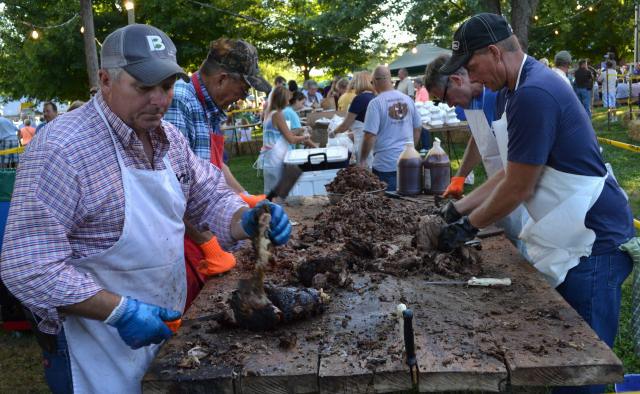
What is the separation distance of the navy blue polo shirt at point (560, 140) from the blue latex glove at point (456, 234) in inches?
21.3

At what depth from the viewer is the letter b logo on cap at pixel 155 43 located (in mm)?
2285

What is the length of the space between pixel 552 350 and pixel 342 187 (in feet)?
10.3

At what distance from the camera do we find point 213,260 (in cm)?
349

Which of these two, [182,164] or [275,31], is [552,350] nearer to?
[182,164]

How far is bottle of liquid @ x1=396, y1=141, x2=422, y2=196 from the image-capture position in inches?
213

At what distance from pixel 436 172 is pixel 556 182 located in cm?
256

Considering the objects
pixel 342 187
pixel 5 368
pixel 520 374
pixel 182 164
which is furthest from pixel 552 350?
pixel 5 368

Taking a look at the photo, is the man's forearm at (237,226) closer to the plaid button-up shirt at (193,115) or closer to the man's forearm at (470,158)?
the plaid button-up shirt at (193,115)

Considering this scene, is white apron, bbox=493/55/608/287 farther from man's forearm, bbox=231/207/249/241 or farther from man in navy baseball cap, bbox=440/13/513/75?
man's forearm, bbox=231/207/249/241

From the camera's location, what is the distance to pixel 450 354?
2.23 metres

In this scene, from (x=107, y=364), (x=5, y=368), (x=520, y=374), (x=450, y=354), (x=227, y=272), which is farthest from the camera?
(x=5, y=368)

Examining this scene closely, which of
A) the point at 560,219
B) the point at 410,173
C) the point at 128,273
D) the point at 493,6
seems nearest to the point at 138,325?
the point at 128,273

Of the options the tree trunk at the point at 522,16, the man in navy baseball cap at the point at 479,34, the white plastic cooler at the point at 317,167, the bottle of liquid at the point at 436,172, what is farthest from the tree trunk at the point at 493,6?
the man in navy baseball cap at the point at 479,34

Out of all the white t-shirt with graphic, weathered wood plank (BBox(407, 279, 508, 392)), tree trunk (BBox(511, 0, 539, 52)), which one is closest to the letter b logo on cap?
weathered wood plank (BBox(407, 279, 508, 392))
